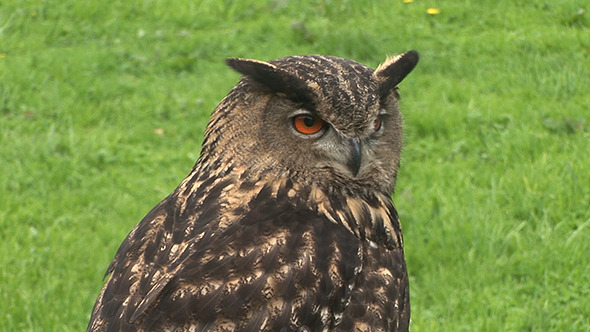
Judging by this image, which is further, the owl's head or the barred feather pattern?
the owl's head

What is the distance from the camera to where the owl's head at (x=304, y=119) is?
267 cm

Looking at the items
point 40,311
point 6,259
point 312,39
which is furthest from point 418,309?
point 312,39

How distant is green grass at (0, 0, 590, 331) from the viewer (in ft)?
14.1

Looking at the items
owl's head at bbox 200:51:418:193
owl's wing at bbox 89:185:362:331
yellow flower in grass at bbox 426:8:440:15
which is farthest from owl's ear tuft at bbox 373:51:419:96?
yellow flower in grass at bbox 426:8:440:15

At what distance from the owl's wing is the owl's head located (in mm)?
152

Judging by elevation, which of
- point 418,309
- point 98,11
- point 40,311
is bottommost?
point 418,309

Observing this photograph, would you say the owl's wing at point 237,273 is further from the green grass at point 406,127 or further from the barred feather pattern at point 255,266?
the green grass at point 406,127

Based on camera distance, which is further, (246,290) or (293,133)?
(293,133)

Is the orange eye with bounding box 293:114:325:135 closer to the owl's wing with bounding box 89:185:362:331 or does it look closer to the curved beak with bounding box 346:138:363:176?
the curved beak with bounding box 346:138:363:176

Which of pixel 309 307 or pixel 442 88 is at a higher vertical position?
pixel 309 307

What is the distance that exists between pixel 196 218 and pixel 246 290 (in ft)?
1.13

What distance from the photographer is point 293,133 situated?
276 centimetres

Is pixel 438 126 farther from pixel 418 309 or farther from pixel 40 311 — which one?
pixel 40 311

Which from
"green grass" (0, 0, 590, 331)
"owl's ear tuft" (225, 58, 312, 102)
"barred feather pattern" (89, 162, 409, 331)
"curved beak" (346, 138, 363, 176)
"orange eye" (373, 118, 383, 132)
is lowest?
"green grass" (0, 0, 590, 331)
